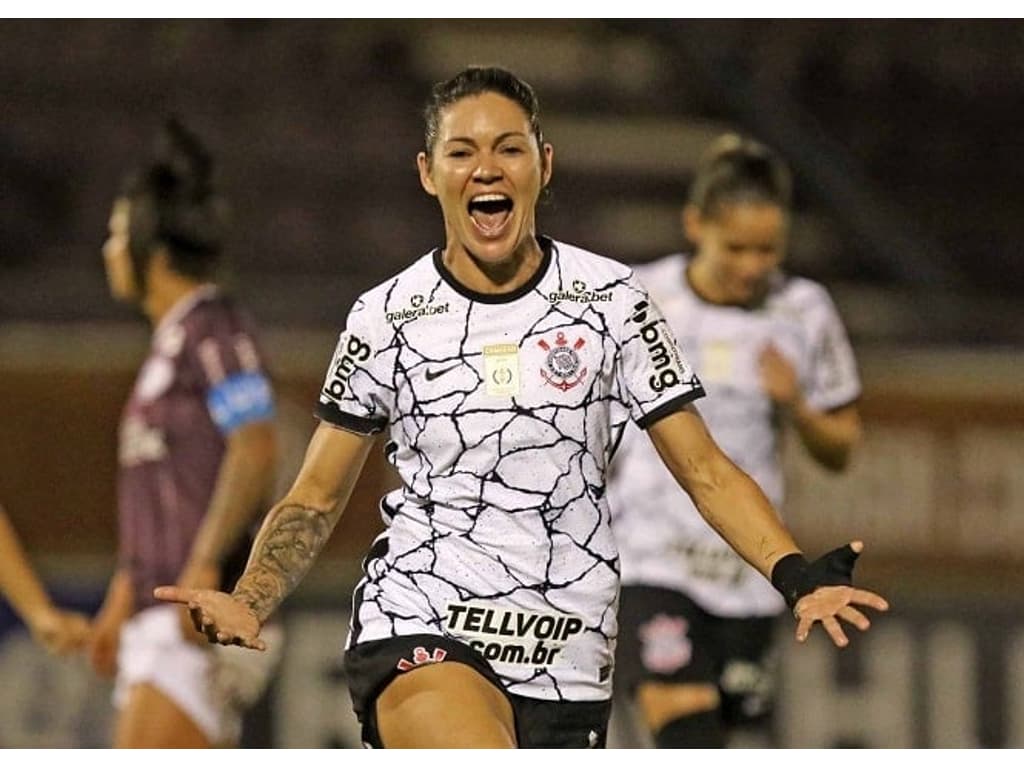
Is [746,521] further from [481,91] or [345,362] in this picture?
[481,91]

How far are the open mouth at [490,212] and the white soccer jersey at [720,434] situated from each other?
290 cm

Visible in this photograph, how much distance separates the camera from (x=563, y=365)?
4957mm

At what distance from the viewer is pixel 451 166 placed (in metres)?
4.95

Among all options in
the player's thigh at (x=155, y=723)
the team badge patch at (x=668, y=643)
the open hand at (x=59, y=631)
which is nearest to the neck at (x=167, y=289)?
the open hand at (x=59, y=631)

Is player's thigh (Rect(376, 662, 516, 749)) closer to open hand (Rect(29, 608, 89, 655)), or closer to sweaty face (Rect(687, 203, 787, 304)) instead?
open hand (Rect(29, 608, 89, 655))

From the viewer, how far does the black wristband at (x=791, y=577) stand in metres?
4.71

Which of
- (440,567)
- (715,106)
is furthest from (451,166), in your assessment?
(715,106)

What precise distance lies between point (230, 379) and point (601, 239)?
5942mm

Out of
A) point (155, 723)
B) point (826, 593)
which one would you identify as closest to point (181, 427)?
point (155, 723)

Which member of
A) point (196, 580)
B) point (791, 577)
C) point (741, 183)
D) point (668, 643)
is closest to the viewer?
point (791, 577)

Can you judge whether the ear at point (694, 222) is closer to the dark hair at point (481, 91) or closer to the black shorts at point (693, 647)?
the black shorts at point (693, 647)

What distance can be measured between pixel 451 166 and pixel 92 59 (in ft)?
30.8

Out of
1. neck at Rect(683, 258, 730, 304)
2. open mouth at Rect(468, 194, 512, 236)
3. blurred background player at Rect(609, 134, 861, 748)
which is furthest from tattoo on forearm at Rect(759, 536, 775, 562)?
neck at Rect(683, 258, 730, 304)
